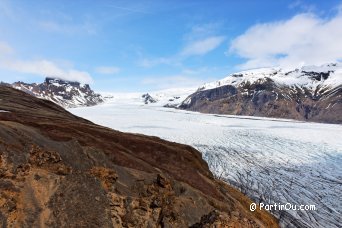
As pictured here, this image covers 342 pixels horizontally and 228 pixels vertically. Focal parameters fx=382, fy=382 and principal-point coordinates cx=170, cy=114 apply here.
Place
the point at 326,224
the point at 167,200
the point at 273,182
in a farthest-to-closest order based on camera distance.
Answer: the point at 273,182
the point at 326,224
the point at 167,200

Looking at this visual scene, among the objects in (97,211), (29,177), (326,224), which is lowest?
(326,224)

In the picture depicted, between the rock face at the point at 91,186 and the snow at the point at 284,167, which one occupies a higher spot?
the rock face at the point at 91,186

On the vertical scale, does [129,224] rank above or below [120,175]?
below

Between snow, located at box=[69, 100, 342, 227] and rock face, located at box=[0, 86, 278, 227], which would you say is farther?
snow, located at box=[69, 100, 342, 227]

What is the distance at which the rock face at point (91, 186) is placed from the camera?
1297 cm

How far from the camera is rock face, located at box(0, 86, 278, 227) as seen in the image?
13.0 m

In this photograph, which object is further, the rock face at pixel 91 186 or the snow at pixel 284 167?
the snow at pixel 284 167

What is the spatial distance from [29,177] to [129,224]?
4023mm

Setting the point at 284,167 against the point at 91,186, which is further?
the point at 284,167

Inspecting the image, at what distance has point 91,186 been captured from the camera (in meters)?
14.5

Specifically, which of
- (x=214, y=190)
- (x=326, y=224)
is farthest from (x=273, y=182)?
(x=214, y=190)

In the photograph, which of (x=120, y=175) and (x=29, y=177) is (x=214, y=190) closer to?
(x=120, y=175)

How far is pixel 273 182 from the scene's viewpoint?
33875 millimetres

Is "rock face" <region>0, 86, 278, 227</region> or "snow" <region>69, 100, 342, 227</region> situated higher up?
"rock face" <region>0, 86, 278, 227</region>
